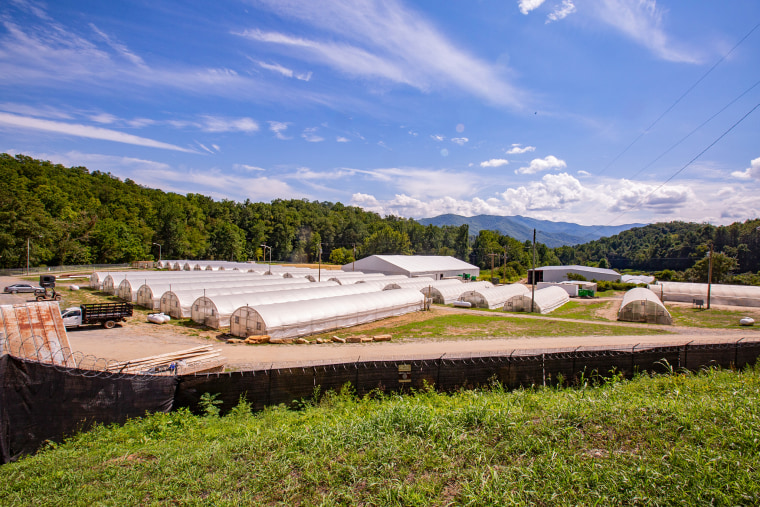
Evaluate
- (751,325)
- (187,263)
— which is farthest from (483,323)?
(187,263)

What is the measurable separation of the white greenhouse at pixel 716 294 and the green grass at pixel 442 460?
139ft

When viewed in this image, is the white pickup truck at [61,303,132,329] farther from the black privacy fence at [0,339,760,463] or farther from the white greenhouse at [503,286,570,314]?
the white greenhouse at [503,286,570,314]

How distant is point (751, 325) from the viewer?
86.6 ft


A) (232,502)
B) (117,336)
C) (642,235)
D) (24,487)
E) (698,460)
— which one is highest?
(642,235)

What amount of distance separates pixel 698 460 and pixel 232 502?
6435mm

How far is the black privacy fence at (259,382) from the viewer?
742cm

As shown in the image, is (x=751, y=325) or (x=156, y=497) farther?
(x=751, y=325)

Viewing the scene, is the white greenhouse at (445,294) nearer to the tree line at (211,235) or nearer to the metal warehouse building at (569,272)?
the tree line at (211,235)

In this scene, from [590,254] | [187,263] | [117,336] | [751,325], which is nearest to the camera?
[117,336]

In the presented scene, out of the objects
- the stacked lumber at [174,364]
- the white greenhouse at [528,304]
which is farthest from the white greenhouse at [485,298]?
the stacked lumber at [174,364]

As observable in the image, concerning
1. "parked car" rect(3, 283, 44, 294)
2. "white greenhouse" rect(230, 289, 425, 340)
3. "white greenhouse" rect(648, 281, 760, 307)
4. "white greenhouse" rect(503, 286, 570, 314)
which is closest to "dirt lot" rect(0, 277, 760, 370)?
"white greenhouse" rect(230, 289, 425, 340)

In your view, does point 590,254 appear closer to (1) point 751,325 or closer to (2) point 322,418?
(1) point 751,325

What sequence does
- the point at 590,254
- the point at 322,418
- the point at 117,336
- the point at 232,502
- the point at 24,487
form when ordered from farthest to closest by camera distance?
the point at 590,254, the point at 117,336, the point at 322,418, the point at 24,487, the point at 232,502

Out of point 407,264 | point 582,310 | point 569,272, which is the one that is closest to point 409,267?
point 407,264
